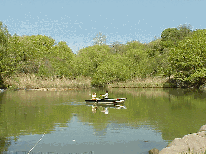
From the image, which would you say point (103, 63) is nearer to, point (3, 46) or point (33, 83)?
point (33, 83)

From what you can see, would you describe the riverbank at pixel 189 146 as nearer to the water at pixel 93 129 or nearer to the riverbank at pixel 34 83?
the water at pixel 93 129

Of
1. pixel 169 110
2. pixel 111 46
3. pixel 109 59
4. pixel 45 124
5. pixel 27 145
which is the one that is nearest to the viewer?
pixel 27 145

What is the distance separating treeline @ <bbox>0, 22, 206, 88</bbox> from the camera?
5341 cm

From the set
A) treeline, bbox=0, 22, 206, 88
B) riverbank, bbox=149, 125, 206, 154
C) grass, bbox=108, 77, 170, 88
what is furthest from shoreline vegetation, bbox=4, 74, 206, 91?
riverbank, bbox=149, 125, 206, 154

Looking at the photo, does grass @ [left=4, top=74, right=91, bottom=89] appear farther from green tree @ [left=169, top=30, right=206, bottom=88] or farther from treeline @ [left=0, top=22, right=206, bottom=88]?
green tree @ [left=169, top=30, right=206, bottom=88]

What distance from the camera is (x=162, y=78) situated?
6562 cm

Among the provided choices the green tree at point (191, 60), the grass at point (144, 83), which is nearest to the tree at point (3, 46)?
the grass at point (144, 83)

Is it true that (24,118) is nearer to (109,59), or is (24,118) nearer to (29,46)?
(29,46)

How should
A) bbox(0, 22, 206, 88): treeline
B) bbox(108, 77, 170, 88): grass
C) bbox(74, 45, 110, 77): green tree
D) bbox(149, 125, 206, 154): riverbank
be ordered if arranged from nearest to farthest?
bbox(149, 125, 206, 154): riverbank < bbox(0, 22, 206, 88): treeline < bbox(108, 77, 170, 88): grass < bbox(74, 45, 110, 77): green tree

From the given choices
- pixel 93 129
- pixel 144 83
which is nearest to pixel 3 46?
pixel 144 83

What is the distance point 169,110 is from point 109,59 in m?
46.8

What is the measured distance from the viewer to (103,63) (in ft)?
233

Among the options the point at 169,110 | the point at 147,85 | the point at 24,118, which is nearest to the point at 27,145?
the point at 24,118

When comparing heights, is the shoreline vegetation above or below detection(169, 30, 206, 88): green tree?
below
